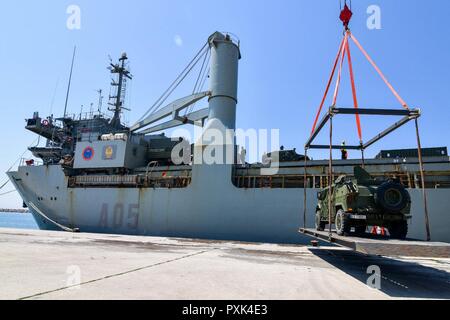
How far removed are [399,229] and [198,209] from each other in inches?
596

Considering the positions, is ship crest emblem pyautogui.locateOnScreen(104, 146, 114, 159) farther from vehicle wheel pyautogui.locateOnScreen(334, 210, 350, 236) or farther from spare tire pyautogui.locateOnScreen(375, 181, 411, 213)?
spare tire pyautogui.locateOnScreen(375, 181, 411, 213)

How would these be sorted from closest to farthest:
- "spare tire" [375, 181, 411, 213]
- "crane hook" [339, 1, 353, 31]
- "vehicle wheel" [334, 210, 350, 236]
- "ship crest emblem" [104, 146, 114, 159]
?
1. "spare tire" [375, 181, 411, 213]
2. "vehicle wheel" [334, 210, 350, 236]
3. "crane hook" [339, 1, 353, 31]
4. "ship crest emblem" [104, 146, 114, 159]

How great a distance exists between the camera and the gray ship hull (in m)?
19.4

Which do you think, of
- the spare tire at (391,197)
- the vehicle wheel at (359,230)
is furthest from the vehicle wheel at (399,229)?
the vehicle wheel at (359,230)

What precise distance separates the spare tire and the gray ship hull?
39.0 ft

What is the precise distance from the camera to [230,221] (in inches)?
816

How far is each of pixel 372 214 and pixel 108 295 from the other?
21.5 ft

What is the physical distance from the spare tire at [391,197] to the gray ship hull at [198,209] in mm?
11887

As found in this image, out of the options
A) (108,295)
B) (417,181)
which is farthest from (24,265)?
(417,181)

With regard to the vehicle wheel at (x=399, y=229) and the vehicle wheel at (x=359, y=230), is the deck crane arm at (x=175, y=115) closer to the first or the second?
the vehicle wheel at (x=359, y=230)

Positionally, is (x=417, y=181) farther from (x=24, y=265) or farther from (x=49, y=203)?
(x=49, y=203)

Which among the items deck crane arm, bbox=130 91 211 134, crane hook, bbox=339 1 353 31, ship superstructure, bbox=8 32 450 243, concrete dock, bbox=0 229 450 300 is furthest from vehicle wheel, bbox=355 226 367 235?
deck crane arm, bbox=130 91 211 134

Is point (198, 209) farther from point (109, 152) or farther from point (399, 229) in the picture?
point (399, 229)
